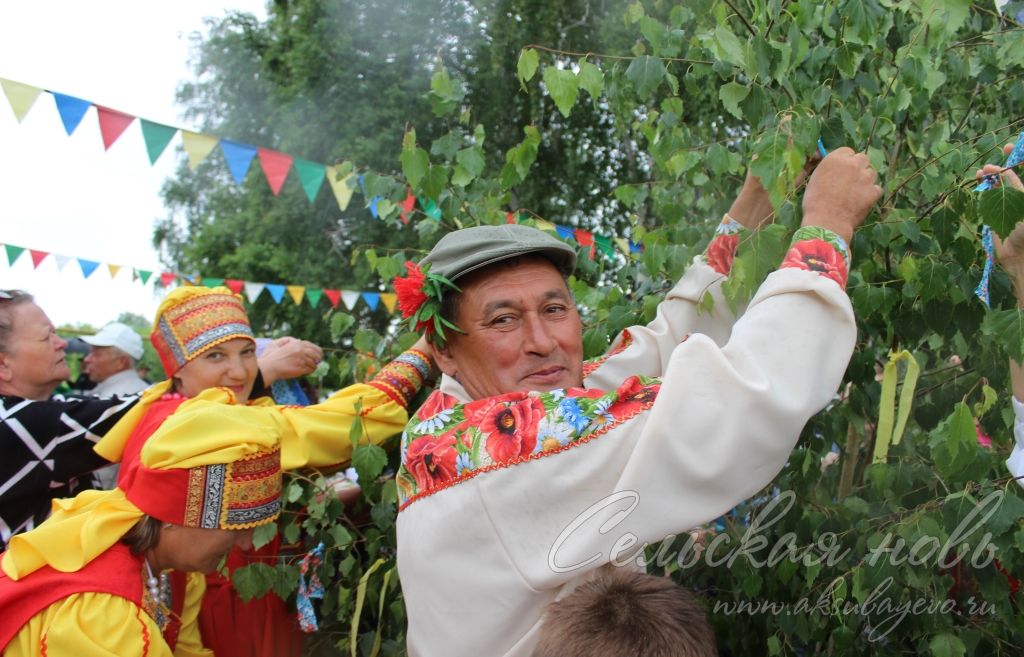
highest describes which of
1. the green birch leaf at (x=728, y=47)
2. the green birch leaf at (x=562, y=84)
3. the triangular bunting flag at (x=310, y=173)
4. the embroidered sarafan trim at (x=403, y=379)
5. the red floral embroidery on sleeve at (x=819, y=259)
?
the triangular bunting flag at (x=310, y=173)

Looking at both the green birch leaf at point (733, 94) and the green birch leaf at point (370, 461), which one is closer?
the green birch leaf at point (733, 94)

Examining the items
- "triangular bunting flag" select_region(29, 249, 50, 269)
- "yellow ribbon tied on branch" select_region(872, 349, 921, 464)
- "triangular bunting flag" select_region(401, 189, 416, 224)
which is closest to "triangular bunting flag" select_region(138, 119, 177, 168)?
"triangular bunting flag" select_region(401, 189, 416, 224)

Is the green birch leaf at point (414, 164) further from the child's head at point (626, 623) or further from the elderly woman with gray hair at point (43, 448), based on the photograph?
the child's head at point (626, 623)

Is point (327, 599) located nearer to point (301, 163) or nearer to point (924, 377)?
point (924, 377)

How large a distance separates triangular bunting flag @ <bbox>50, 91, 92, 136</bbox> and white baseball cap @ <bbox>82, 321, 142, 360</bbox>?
1862 millimetres

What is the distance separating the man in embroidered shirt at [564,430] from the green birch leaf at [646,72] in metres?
0.57

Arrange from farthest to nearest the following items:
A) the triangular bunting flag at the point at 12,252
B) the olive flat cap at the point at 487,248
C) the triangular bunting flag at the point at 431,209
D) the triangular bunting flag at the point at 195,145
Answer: the triangular bunting flag at the point at 12,252 < the triangular bunting flag at the point at 195,145 < the triangular bunting flag at the point at 431,209 < the olive flat cap at the point at 487,248

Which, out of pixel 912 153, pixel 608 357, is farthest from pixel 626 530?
pixel 912 153

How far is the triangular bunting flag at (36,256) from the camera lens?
964 cm

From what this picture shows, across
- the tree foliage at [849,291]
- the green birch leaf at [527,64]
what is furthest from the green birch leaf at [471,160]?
the green birch leaf at [527,64]

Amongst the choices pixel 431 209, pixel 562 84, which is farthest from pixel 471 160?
pixel 562 84

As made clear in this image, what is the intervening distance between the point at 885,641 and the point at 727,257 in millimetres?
1261

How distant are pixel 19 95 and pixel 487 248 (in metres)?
3.96

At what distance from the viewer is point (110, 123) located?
5441mm
